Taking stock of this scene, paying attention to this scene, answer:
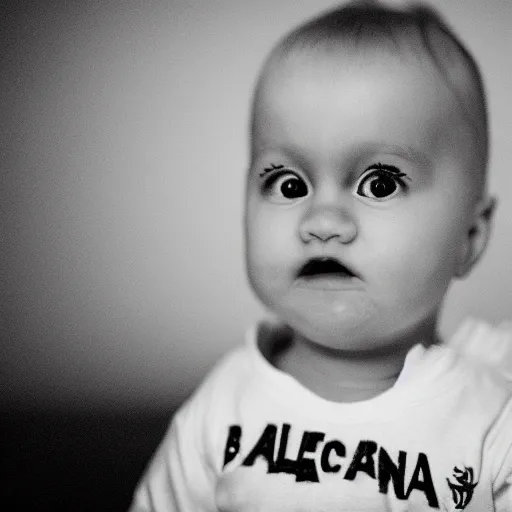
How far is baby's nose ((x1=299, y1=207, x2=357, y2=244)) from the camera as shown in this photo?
2.18 ft

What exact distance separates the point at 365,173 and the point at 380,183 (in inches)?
0.7

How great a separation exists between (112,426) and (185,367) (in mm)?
142

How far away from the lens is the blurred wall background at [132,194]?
41.1 inches

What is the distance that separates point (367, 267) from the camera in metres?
0.68

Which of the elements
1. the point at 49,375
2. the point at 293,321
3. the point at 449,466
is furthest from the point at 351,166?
the point at 49,375

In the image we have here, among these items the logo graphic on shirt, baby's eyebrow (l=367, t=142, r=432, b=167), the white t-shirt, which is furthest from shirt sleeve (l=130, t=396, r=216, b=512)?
baby's eyebrow (l=367, t=142, r=432, b=167)

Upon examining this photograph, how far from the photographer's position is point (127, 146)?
1085mm

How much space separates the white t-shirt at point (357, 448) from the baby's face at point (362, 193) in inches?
3.1

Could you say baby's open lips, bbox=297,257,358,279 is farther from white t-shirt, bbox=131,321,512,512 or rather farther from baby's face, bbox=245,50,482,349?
white t-shirt, bbox=131,321,512,512

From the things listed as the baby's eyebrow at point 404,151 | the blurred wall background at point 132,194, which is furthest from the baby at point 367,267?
the blurred wall background at point 132,194

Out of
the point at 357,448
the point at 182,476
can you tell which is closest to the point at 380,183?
the point at 357,448

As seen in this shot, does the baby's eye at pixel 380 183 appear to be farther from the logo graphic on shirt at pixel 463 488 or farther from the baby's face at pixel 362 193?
the logo graphic on shirt at pixel 463 488

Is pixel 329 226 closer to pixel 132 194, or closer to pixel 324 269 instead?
pixel 324 269

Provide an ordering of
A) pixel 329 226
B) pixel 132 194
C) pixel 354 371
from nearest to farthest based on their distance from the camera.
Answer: pixel 329 226 → pixel 354 371 → pixel 132 194
